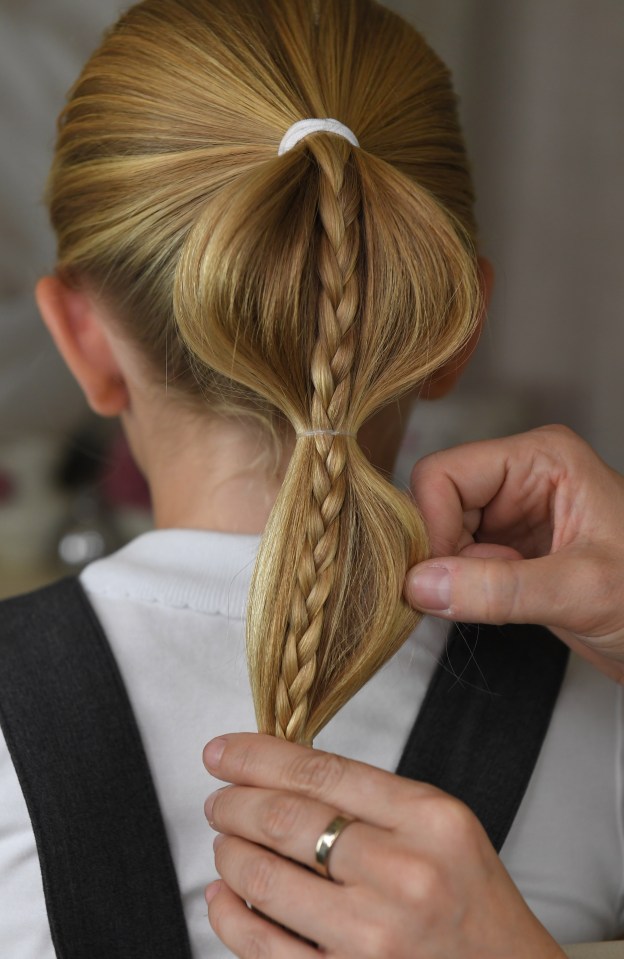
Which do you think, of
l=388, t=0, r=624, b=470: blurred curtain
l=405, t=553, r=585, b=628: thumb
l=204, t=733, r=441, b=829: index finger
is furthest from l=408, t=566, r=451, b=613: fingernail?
l=388, t=0, r=624, b=470: blurred curtain

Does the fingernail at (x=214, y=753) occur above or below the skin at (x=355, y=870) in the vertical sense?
above

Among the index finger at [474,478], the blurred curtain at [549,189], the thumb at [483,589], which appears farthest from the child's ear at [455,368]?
the blurred curtain at [549,189]

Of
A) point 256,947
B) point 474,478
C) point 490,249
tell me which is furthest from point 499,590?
point 490,249

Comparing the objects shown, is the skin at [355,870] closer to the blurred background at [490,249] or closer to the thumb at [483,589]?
the thumb at [483,589]

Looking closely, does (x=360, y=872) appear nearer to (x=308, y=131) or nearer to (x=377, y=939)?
(x=377, y=939)

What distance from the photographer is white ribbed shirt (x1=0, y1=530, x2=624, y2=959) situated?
67 cm

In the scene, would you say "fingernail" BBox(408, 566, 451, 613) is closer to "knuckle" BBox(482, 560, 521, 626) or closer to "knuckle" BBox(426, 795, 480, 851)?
"knuckle" BBox(482, 560, 521, 626)

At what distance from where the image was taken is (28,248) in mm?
1624

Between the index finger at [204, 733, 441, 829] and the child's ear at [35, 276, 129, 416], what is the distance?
1.31 feet

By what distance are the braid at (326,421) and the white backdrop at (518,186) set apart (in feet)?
3.66

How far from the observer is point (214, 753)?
549 mm

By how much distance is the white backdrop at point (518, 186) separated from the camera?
1580mm

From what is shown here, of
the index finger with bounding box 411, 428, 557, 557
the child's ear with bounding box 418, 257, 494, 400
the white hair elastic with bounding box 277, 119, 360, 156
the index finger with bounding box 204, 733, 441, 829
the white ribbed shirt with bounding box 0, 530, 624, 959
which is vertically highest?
the white hair elastic with bounding box 277, 119, 360, 156

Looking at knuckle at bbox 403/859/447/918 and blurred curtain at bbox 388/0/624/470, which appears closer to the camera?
knuckle at bbox 403/859/447/918
